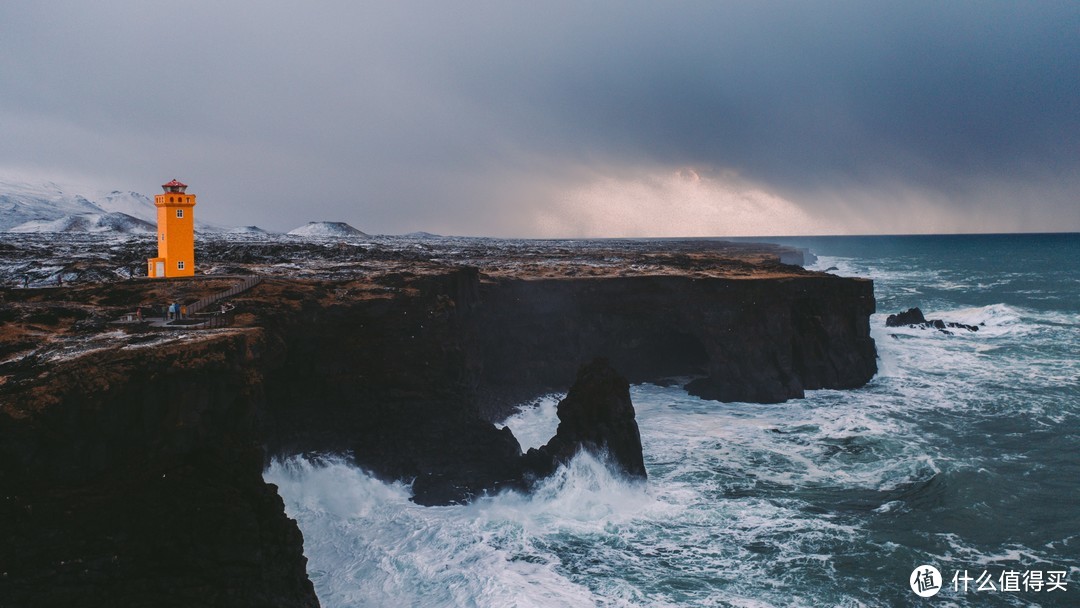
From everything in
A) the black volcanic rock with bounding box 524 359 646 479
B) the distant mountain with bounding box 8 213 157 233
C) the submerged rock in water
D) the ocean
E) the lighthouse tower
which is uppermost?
the distant mountain with bounding box 8 213 157 233

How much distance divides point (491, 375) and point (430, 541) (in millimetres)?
15270

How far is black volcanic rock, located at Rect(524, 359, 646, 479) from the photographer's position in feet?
78.2

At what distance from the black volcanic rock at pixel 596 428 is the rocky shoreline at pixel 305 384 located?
9 cm

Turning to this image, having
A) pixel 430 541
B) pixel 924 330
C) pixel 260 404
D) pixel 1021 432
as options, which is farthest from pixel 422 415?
pixel 924 330

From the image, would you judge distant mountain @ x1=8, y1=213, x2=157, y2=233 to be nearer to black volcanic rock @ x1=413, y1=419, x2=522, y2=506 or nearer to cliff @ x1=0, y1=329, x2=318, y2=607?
black volcanic rock @ x1=413, y1=419, x2=522, y2=506

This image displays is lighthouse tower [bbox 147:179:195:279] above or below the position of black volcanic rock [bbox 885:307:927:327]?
above

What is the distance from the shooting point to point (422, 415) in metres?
25.0

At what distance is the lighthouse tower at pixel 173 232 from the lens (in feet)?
102

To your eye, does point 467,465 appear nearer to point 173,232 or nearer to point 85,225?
point 173,232

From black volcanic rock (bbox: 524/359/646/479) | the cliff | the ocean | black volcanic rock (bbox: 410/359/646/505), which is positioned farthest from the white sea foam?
the cliff

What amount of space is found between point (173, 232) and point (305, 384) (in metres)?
13.4

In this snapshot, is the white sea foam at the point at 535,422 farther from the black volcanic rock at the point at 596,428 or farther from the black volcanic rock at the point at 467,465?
the black volcanic rock at the point at 596,428

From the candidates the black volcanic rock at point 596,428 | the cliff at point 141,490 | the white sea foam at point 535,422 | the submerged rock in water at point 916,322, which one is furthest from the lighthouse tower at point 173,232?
the submerged rock in water at point 916,322

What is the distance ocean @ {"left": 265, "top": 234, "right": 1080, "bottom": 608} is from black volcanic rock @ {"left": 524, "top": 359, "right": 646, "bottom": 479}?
63cm
